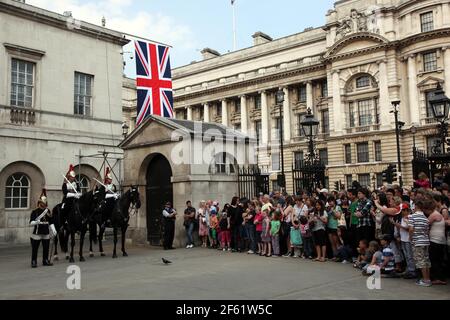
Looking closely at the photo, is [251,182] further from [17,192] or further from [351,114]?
[351,114]

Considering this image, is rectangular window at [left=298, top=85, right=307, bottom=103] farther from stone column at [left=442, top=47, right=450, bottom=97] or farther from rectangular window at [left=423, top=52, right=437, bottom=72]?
stone column at [left=442, top=47, right=450, bottom=97]

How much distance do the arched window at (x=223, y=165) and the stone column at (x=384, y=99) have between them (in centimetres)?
3843

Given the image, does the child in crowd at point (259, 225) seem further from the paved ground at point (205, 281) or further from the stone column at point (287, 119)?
the stone column at point (287, 119)

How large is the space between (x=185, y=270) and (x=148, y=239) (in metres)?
6.94

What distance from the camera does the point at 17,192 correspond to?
20328 mm

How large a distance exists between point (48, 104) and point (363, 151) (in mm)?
40818

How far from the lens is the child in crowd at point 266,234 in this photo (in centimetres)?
1327

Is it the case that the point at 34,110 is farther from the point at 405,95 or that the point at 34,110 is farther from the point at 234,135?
the point at 405,95

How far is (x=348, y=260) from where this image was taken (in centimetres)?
1156

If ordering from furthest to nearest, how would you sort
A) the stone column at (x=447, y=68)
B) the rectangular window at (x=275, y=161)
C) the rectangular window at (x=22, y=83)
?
the rectangular window at (x=275, y=161) < the stone column at (x=447, y=68) < the rectangular window at (x=22, y=83)

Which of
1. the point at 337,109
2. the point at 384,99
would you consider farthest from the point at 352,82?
the point at 384,99

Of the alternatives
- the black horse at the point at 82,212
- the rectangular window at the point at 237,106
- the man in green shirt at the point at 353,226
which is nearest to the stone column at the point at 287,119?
the rectangular window at the point at 237,106

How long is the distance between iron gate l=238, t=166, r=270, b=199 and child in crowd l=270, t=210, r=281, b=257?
3.63 metres
